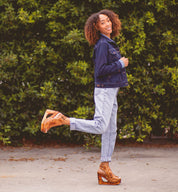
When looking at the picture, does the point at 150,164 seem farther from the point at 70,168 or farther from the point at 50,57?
the point at 50,57

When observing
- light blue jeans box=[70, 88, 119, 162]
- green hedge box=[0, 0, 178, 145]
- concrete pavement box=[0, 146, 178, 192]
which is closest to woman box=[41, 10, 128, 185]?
light blue jeans box=[70, 88, 119, 162]

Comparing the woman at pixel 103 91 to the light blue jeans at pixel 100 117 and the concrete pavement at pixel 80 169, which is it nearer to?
the light blue jeans at pixel 100 117

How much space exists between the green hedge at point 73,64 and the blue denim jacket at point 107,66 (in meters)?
2.00

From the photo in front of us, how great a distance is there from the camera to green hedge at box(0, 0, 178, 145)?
695 cm

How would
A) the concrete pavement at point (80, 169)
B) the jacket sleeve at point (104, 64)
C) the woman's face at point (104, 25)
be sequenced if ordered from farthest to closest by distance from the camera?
the woman's face at point (104, 25) < the concrete pavement at point (80, 169) < the jacket sleeve at point (104, 64)

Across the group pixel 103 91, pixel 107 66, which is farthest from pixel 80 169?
pixel 107 66

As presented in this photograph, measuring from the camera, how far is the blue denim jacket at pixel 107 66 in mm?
4715

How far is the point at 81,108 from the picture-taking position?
22.9 ft

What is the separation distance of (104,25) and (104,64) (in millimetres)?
567

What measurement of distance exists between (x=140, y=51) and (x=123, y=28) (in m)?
0.52

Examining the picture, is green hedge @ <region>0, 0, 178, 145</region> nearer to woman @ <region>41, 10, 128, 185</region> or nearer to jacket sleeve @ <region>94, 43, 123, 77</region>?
woman @ <region>41, 10, 128, 185</region>

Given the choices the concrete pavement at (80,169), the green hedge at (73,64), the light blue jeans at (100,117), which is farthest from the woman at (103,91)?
the green hedge at (73,64)

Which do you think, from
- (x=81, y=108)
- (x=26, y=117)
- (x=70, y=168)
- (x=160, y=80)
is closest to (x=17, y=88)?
(x=26, y=117)

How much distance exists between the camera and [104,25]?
4984 millimetres
